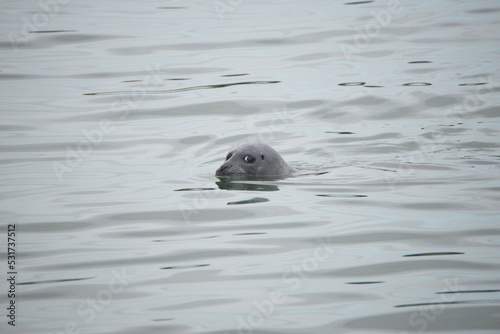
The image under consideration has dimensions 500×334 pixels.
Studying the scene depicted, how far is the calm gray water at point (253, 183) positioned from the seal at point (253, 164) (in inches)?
12.7

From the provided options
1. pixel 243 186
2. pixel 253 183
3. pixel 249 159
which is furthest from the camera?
pixel 249 159

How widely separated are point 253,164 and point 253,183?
33 cm

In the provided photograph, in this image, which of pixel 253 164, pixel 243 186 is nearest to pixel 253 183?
pixel 243 186

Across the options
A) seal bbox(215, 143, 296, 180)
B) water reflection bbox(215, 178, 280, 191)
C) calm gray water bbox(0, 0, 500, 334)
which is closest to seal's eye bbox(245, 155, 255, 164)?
seal bbox(215, 143, 296, 180)

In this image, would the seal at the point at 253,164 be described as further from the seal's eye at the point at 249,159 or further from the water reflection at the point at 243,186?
the water reflection at the point at 243,186

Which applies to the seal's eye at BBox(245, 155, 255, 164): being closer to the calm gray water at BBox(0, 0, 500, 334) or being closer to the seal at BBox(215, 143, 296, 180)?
the seal at BBox(215, 143, 296, 180)

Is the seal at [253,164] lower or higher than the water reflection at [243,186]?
higher

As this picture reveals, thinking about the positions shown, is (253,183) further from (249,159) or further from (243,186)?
(249,159)

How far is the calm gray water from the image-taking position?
5.61 m

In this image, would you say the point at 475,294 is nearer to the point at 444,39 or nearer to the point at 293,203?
the point at 293,203

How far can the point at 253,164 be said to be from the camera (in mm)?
9344

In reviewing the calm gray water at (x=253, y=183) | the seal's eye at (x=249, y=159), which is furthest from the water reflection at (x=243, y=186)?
the seal's eye at (x=249, y=159)

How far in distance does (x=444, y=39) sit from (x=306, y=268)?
12756mm

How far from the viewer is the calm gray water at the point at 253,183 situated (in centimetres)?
561
